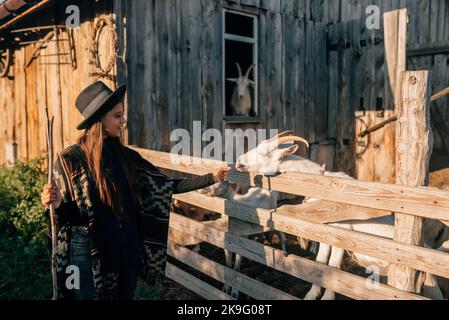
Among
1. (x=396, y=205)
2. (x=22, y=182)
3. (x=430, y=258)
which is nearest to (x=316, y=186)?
(x=396, y=205)

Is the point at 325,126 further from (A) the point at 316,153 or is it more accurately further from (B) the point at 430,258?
(B) the point at 430,258

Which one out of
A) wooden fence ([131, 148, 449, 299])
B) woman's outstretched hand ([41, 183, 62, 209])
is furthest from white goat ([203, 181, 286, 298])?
woman's outstretched hand ([41, 183, 62, 209])

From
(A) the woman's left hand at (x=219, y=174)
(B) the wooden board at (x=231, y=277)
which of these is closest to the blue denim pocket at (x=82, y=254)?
(A) the woman's left hand at (x=219, y=174)

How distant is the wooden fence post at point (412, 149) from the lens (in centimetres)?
275

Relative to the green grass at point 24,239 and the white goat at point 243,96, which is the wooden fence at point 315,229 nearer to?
the green grass at point 24,239

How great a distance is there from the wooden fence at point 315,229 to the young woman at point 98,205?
4.05 feet

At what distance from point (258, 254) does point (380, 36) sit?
5.33 meters

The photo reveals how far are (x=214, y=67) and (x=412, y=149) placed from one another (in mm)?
4384

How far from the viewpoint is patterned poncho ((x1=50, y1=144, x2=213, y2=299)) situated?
2.66 metres

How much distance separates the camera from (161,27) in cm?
596

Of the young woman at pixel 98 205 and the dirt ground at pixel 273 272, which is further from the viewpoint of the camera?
the dirt ground at pixel 273 272

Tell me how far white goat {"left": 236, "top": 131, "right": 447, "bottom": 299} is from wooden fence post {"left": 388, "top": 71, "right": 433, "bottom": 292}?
0.83m

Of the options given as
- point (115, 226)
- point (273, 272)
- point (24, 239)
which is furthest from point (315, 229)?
point (24, 239)

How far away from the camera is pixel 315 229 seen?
3227 millimetres
